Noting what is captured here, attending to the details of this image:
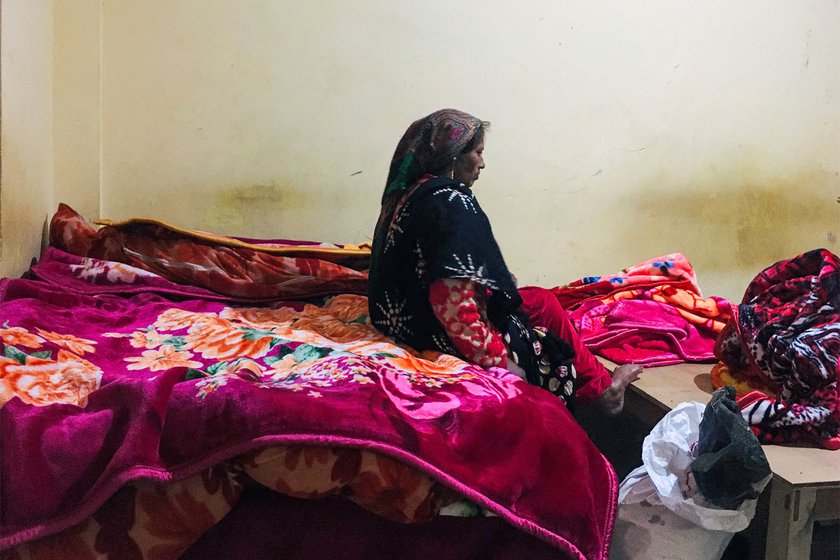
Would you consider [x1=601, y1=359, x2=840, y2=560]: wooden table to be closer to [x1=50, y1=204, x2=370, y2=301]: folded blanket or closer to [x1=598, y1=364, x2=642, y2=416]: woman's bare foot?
[x1=598, y1=364, x2=642, y2=416]: woman's bare foot

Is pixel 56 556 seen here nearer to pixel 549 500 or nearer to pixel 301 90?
pixel 549 500

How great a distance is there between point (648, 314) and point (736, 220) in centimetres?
101

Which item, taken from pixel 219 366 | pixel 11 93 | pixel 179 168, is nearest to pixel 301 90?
pixel 179 168

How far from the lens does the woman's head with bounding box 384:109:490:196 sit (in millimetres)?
1801

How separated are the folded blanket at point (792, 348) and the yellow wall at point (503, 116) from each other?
1222mm

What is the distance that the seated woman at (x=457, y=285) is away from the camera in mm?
1642

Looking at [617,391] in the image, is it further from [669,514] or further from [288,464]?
[288,464]

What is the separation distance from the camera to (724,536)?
1.31 metres

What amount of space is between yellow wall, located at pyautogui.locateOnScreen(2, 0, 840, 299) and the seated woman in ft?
3.16

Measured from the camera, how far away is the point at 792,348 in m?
1.53

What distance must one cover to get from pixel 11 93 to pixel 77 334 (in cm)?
69

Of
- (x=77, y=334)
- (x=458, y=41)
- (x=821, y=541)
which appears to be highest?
(x=458, y=41)

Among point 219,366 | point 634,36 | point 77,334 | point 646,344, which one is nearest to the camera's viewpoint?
point 219,366

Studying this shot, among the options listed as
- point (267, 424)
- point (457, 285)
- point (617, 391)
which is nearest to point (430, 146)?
point (457, 285)
